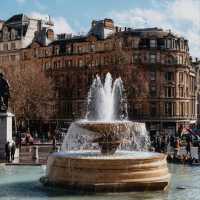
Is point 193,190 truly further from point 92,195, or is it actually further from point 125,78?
point 125,78

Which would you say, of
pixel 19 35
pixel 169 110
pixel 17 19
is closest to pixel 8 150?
pixel 169 110

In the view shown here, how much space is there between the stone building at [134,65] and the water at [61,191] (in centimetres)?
5622

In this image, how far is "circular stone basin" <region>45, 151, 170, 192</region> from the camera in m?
20.8

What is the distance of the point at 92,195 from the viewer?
20422mm

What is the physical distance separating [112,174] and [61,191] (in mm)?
2031

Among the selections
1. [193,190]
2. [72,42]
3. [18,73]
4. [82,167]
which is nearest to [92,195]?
[82,167]

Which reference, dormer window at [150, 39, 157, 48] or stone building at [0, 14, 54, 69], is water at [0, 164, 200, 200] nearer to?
dormer window at [150, 39, 157, 48]

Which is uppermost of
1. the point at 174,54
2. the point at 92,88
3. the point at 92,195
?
the point at 174,54

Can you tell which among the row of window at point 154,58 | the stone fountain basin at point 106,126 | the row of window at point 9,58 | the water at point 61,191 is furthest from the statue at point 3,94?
the row of window at point 9,58

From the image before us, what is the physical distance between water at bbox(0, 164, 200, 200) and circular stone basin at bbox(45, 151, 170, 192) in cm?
33

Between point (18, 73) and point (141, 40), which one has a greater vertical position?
point (141, 40)

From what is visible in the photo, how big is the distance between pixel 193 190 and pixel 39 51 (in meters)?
79.2

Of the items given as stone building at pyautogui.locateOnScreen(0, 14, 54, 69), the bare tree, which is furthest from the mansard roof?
the bare tree

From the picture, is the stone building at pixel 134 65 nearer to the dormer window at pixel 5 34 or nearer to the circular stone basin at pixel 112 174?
the dormer window at pixel 5 34
